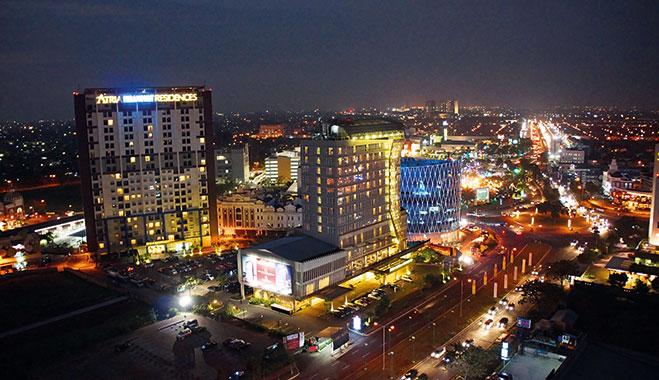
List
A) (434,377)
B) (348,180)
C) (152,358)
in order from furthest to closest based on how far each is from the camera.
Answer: (348,180) → (152,358) → (434,377)

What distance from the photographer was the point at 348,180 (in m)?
43.8

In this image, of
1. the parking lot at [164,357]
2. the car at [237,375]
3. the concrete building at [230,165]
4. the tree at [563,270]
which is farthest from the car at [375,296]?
the concrete building at [230,165]

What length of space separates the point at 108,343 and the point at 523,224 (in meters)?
52.8

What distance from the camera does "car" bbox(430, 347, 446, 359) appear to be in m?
31.4

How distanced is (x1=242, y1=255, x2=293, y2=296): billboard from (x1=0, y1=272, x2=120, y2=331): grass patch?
12087mm

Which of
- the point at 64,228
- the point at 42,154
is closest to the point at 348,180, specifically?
the point at 64,228

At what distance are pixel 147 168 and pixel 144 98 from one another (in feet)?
23.9

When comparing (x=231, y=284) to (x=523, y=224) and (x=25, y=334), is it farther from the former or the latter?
(x=523, y=224)

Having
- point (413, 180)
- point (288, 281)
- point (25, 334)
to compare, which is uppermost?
point (413, 180)

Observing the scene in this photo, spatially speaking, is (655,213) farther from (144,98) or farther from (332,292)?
(144,98)

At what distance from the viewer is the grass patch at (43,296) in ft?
129

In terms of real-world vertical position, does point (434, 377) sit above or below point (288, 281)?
below

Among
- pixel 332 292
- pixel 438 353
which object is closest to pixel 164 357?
pixel 332 292

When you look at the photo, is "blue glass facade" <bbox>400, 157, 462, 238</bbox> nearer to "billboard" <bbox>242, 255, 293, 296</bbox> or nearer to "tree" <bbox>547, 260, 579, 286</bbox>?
"tree" <bbox>547, 260, 579, 286</bbox>
